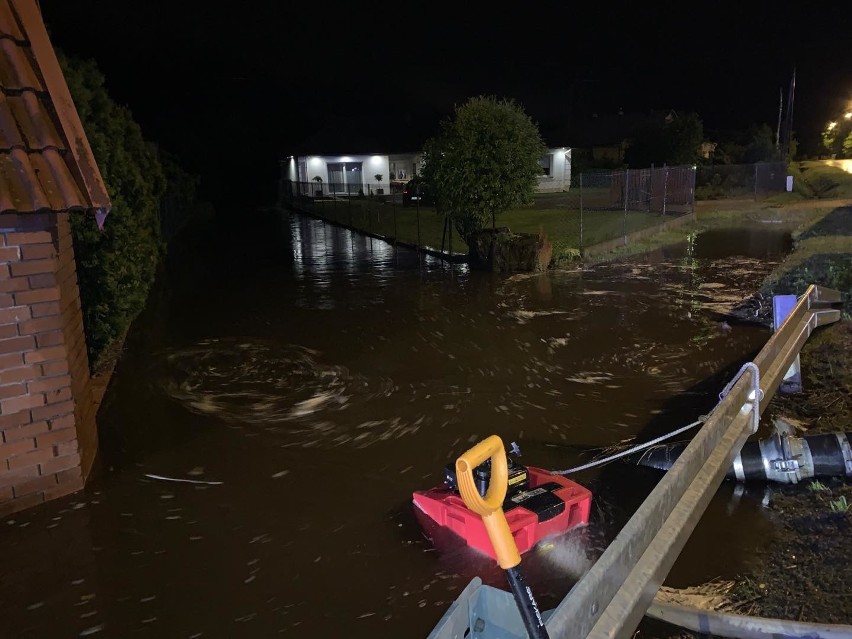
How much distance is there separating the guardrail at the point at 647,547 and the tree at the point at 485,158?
11.5m

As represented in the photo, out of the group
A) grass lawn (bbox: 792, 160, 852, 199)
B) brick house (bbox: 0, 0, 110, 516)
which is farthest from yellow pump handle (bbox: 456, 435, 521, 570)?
grass lawn (bbox: 792, 160, 852, 199)

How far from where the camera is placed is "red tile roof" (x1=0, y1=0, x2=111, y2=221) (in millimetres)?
4137

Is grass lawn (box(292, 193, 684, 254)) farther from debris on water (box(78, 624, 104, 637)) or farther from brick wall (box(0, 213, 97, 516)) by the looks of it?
debris on water (box(78, 624, 104, 637))

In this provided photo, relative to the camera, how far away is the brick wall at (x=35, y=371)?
4.43 m

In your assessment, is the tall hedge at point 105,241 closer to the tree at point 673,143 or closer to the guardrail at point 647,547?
the guardrail at point 647,547

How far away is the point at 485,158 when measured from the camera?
14.8m

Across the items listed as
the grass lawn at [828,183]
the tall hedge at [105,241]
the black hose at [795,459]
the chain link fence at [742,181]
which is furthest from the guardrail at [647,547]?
the grass lawn at [828,183]

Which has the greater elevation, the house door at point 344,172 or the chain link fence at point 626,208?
the house door at point 344,172

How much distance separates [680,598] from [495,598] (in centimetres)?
159

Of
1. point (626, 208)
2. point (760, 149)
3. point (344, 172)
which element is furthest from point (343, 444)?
point (760, 149)

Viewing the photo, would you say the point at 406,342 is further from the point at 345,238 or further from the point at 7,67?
the point at 345,238

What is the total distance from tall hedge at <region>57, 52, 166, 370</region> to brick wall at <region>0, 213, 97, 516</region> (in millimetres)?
2764

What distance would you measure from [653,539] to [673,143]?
41.0 m

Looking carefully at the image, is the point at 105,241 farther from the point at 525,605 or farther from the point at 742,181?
the point at 742,181
